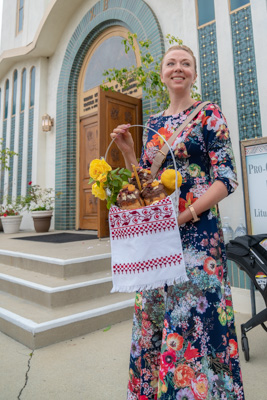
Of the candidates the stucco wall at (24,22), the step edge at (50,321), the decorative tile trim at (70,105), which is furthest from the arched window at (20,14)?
the step edge at (50,321)

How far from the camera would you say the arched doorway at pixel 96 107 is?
4578mm

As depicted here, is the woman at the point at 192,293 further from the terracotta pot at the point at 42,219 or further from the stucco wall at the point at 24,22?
the stucco wall at the point at 24,22

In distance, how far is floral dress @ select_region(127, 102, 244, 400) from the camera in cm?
90

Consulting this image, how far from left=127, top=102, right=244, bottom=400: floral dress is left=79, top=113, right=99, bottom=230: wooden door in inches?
185

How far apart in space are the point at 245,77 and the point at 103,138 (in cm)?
213

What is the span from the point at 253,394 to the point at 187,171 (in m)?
1.35

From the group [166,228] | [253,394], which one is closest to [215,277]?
[166,228]

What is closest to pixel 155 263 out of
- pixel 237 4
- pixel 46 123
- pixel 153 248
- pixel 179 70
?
pixel 153 248

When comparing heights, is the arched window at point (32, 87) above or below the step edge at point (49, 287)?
above

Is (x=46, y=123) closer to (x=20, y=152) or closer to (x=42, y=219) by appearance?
(x=20, y=152)

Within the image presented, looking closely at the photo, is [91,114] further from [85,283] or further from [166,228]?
[166,228]

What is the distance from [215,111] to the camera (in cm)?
102

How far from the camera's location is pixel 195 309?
0.92 m

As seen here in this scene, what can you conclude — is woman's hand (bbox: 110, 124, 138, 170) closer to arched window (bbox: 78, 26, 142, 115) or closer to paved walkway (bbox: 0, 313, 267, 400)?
paved walkway (bbox: 0, 313, 267, 400)
